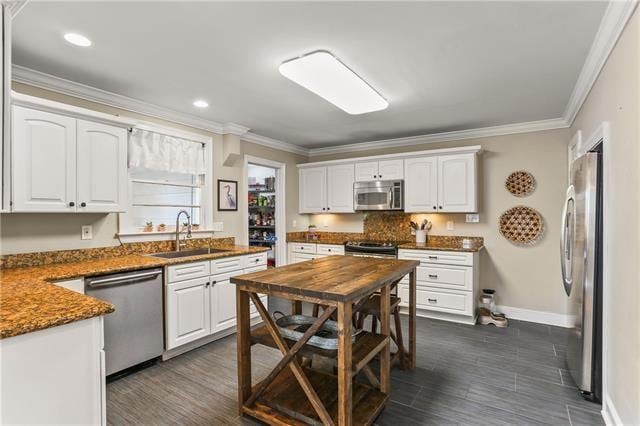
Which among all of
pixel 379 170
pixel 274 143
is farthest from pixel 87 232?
pixel 379 170

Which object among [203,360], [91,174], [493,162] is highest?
[493,162]

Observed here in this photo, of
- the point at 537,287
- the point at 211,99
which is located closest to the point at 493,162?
the point at 537,287

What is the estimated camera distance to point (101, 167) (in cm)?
275

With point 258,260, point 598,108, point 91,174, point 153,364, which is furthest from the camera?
point 258,260

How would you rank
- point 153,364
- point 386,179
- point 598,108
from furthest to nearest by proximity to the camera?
point 386,179 → point 153,364 → point 598,108

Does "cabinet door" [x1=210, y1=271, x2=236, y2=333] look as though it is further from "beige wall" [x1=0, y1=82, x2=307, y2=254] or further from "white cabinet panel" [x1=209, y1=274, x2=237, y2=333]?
"beige wall" [x1=0, y1=82, x2=307, y2=254]

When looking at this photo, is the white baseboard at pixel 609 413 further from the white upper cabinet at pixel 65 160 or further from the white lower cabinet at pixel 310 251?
the white upper cabinet at pixel 65 160

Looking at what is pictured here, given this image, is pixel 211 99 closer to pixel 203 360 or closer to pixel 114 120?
pixel 114 120

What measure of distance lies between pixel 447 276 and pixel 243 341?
2.79 metres

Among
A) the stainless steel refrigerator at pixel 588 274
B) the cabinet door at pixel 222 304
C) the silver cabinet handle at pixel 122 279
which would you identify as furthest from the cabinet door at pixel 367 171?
the silver cabinet handle at pixel 122 279

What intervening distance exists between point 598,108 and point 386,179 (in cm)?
259

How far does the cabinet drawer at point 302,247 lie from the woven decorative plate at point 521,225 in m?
2.65

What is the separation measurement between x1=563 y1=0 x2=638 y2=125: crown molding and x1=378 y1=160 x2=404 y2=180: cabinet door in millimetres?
2051

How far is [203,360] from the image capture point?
Result: 296 centimetres
